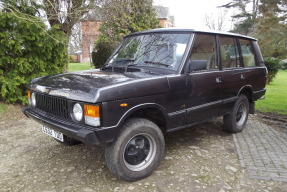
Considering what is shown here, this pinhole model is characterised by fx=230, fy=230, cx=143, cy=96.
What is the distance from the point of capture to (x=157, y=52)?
11.9 ft

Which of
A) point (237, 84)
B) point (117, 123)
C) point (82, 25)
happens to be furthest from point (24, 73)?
point (237, 84)

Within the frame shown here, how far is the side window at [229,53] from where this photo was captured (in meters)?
4.13

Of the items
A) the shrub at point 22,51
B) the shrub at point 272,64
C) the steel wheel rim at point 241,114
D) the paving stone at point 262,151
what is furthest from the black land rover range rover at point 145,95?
the shrub at point 272,64

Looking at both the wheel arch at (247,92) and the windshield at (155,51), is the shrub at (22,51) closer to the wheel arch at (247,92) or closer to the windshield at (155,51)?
the windshield at (155,51)

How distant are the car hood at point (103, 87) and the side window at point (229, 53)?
1.62m

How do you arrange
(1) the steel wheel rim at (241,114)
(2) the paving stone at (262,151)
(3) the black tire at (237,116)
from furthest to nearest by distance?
(1) the steel wheel rim at (241,114)
(3) the black tire at (237,116)
(2) the paving stone at (262,151)

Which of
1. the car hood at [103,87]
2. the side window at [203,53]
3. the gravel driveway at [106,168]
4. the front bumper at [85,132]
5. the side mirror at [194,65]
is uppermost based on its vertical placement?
the side window at [203,53]

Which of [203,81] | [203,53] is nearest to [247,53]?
[203,53]

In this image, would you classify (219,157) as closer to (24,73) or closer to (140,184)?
(140,184)

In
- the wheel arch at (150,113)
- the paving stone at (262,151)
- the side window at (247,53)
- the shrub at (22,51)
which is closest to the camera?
the wheel arch at (150,113)

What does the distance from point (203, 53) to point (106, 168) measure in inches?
92.5

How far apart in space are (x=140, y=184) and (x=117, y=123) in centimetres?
92

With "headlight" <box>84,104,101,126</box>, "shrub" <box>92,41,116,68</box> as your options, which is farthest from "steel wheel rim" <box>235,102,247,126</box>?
"shrub" <box>92,41,116,68</box>

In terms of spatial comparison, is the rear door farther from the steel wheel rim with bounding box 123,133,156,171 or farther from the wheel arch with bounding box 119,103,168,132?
the steel wheel rim with bounding box 123,133,156,171
